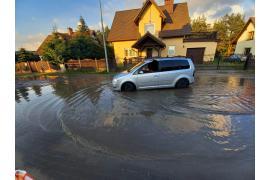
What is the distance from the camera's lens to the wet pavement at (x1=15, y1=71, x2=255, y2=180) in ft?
9.02

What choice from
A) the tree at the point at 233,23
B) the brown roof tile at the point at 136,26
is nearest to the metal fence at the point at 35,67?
the brown roof tile at the point at 136,26

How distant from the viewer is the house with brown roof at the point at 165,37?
2186 centimetres

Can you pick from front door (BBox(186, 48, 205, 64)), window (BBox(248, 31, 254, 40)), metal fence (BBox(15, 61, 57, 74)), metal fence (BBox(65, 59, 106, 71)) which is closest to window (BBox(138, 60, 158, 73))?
metal fence (BBox(65, 59, 106, 71))

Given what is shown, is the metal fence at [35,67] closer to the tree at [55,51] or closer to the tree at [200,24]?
the tree at [55,51]

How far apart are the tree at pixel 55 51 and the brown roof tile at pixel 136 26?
7.85 meters

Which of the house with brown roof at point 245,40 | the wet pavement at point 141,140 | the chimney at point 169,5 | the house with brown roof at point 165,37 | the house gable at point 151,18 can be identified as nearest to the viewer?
the wet pavement at point 141,140

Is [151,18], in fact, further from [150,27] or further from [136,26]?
[136,26]

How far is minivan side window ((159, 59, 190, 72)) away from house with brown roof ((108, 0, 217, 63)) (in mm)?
13445

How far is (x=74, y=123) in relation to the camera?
188 inches

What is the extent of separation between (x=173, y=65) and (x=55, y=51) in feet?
61.6

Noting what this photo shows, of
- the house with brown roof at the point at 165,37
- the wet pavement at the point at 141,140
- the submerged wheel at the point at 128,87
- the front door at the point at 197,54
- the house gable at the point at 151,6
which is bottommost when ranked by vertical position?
the wet pavement at the point at 141,140
